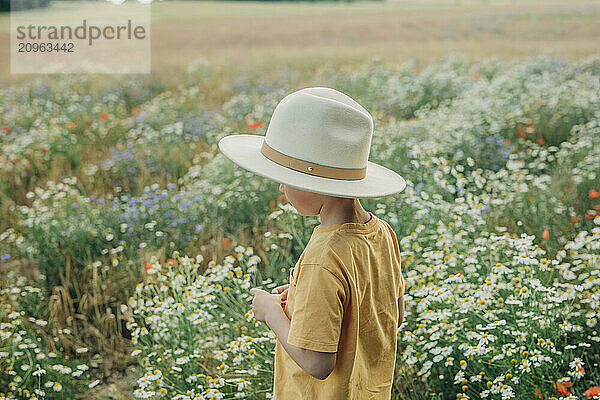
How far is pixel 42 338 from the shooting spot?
3682 millimetres

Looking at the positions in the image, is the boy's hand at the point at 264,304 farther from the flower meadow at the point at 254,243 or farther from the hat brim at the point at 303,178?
the flower meadow at the point at 254,243

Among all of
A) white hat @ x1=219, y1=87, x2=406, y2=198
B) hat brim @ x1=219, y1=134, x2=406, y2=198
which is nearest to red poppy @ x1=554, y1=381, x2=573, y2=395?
hat brim @ x1=219, y1=134, x2=406, y2=198

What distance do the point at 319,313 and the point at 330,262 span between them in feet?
0.44

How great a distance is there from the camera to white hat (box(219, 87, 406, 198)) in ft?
5.64

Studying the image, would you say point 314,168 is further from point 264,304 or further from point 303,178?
point 264,304

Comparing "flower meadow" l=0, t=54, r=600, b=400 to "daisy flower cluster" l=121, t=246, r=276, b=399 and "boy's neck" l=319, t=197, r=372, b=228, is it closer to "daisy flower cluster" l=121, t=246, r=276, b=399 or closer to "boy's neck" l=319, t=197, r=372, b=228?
"daisy flower cluster" l=121, t=246, r=276, b=399

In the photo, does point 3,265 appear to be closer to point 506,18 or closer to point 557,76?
point 557,76

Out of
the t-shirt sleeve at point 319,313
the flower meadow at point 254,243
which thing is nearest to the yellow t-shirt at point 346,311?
the t-shirt sleeve at point 319,313

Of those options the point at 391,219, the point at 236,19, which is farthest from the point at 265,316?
the point at 236,19

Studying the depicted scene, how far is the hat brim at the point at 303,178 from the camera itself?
1719 mm

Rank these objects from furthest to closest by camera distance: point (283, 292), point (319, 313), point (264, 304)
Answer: point (283, 292) < point (264, 304) < point (319, 313)

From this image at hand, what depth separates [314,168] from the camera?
1.75m

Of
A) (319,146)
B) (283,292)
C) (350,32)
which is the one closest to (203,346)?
(283,292)

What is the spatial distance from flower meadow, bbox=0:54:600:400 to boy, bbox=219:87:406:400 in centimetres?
80
